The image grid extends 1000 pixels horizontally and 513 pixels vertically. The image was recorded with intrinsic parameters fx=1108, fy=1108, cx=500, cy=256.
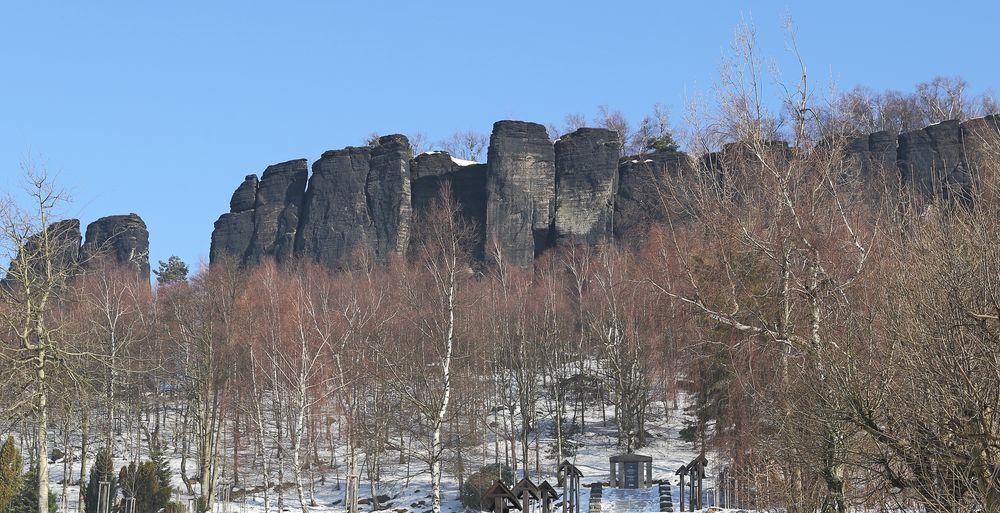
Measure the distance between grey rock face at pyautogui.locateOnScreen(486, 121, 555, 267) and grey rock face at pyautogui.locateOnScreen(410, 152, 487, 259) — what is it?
5.22ft

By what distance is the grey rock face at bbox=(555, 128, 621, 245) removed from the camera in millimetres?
81375

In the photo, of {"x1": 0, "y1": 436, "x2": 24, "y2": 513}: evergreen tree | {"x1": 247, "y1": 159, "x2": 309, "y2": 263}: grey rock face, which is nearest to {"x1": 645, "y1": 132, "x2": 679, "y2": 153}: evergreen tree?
{"x1": 247, "y1": 159, "x2": 309, "y2": 263}: grey rock face

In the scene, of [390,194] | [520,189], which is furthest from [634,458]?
[390,194]

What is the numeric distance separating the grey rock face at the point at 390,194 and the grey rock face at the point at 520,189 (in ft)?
22.9

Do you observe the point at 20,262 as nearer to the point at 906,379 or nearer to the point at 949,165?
the point at 906,379

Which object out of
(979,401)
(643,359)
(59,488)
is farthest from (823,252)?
(59,488)

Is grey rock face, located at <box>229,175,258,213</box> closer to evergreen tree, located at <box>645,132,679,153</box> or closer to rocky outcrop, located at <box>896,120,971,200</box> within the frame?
evergreen tree, located at <box>645,132,679,153</box>

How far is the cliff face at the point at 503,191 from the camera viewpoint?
263ft

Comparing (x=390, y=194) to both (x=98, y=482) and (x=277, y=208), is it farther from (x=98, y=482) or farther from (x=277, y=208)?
(x=98, y=482)

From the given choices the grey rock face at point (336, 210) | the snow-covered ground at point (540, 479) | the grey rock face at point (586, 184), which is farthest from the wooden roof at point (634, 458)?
the grey rock face at point (336, 210)

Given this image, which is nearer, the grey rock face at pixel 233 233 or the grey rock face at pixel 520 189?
the grey rock face at pixel 520 189

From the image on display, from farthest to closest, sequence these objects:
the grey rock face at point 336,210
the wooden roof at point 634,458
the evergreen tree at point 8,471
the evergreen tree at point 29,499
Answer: the grey rock face at point 336,210 < the wooden roof at point 634,458 < the evergreen tree at point 29,499 < the evergreen tree at point 8,471

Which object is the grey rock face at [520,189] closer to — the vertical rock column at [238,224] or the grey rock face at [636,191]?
the grey rock face at [636,191]

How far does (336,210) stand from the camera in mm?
86625
